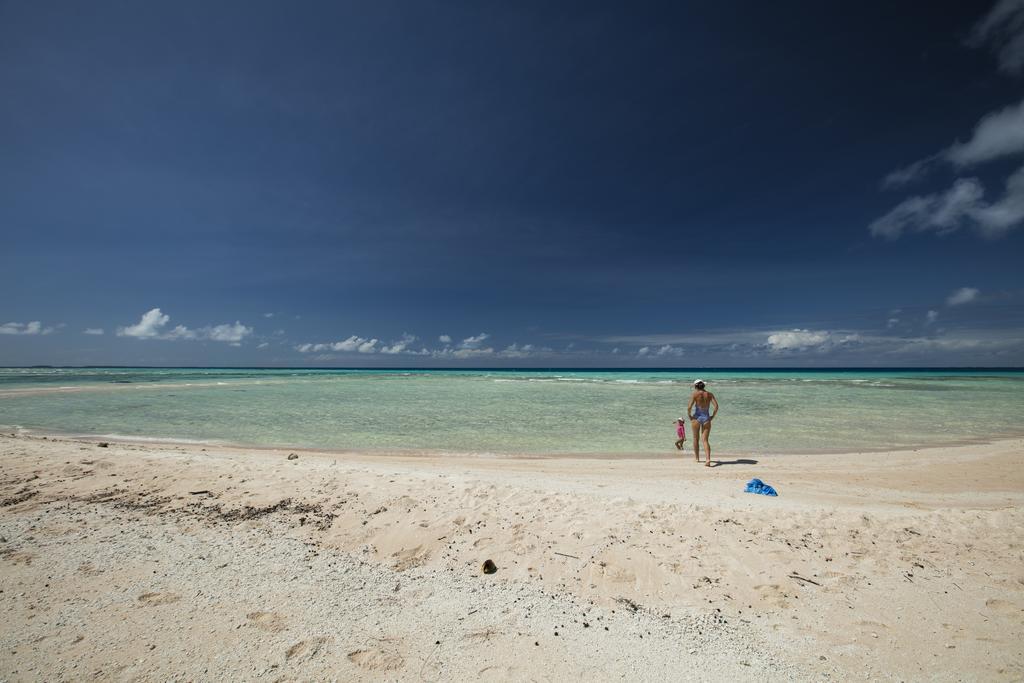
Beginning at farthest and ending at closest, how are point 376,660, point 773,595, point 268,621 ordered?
point 773,595 < point 268,621 < point 376,660

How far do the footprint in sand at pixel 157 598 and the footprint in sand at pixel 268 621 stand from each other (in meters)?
0.94

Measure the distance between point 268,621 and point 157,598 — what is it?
137 cm

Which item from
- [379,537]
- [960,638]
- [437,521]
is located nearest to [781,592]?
[960,638]

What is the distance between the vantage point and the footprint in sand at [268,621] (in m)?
4.06

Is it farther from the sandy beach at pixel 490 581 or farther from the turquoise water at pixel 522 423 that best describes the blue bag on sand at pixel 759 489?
the turquoise water at pixel 522 423

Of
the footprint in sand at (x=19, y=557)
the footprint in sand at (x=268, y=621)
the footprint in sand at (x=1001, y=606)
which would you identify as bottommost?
the footprint in sand at (x=1001, y=606)

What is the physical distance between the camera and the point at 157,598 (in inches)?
175

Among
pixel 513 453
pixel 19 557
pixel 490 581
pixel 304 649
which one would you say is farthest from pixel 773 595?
pixel 513 453

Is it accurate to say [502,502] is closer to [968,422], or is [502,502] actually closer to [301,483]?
[301,483]

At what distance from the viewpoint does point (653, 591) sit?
193 inches

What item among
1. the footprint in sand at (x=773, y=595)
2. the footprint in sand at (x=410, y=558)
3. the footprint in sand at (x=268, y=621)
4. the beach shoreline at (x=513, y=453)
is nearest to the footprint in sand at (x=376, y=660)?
the footprint in sand at (x=268, y=621)

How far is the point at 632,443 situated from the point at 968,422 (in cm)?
1729

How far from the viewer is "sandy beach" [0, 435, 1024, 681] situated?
12.3 ft

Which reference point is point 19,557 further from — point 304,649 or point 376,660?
point 376,660
